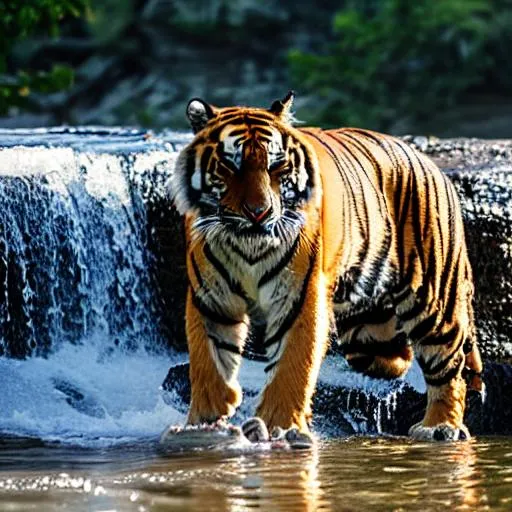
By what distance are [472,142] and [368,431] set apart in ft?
10.1

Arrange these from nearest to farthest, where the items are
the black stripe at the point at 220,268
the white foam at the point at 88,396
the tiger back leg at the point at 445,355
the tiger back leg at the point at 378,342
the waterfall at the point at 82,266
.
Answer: the black stripe at the point at 220,268, the white foam at the point at 88,396, the tiger back leg at the point at 445,355, the tiger back leg at the point at 378,342, the waterfall at the point at 82,266

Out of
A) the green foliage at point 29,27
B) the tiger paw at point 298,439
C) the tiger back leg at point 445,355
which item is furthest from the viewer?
the green foliage at point 29,27

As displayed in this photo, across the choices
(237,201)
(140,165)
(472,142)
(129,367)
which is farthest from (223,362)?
(472,142)

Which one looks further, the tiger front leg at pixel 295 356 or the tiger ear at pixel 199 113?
the tiger ear at pixel 199 113

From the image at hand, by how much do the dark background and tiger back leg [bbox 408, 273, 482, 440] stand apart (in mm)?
12232

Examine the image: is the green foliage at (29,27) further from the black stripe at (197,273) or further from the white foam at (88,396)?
the black stripe at (197,273)

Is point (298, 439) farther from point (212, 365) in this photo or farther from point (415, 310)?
point (415, 310)

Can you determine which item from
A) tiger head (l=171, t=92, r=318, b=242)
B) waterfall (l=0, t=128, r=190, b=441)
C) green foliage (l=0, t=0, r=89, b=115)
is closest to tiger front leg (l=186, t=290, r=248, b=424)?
tiger head (l=171, t=92, r=318, b=242)

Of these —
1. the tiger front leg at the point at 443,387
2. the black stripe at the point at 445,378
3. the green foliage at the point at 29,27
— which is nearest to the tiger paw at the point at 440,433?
the tiger front leg at the point at 443,387

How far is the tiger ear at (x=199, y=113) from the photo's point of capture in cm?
685

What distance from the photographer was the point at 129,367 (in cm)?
855

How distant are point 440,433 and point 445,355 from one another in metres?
0.36

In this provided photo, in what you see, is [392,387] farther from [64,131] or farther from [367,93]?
[367,93]

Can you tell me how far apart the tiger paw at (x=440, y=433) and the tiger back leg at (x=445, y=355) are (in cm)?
1
